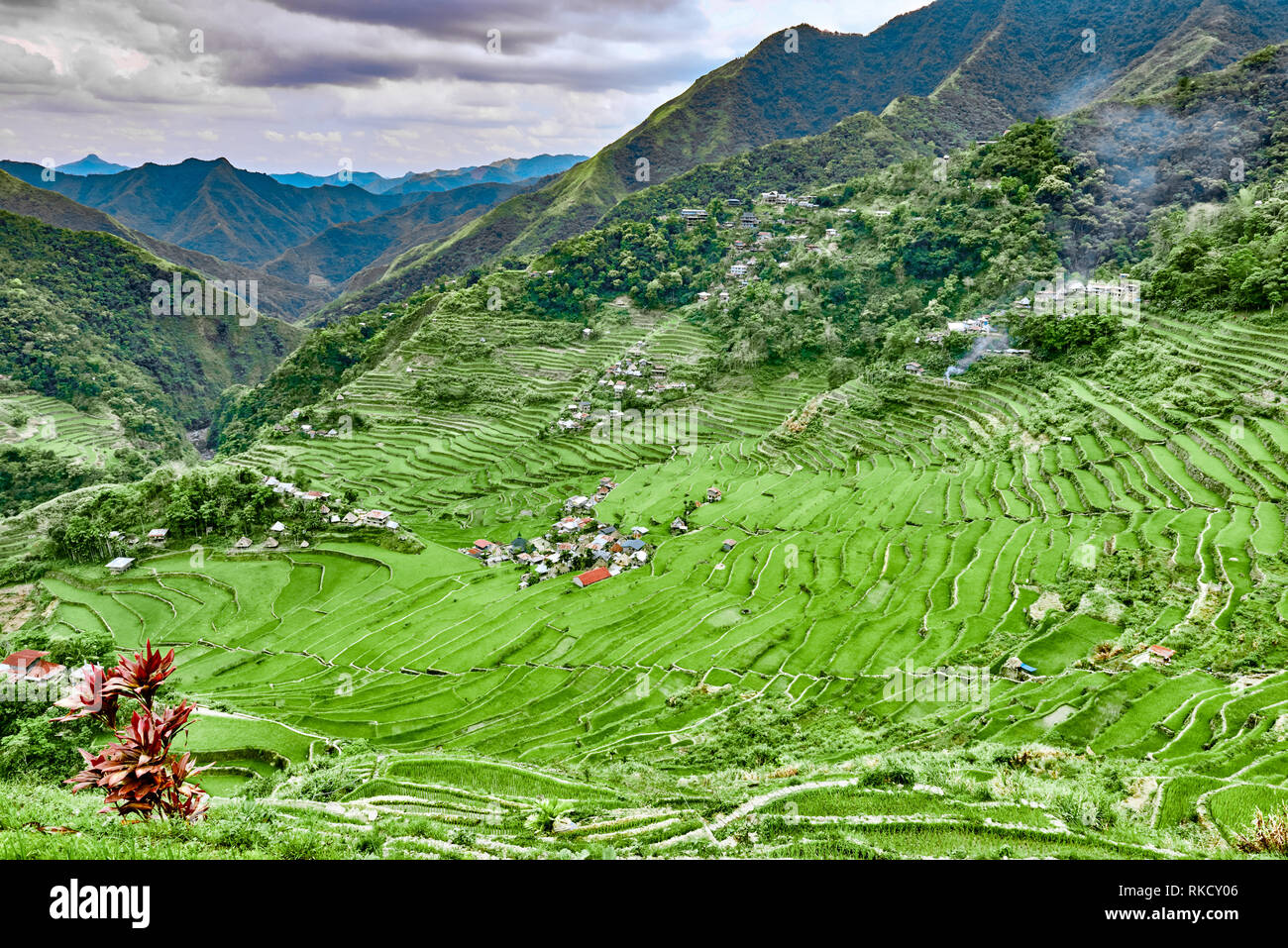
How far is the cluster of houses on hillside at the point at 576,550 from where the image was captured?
25.8m

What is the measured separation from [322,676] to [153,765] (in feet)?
54.7

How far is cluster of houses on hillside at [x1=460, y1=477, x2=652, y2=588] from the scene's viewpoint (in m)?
25.8

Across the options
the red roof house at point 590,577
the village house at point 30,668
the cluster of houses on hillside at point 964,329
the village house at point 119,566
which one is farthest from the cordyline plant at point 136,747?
the cluster of houses on hillside at point 964,329


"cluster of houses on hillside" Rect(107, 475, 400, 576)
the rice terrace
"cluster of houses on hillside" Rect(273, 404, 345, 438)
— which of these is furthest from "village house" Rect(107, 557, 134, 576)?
"cluster of houses on hillside" Rect(273, 404, 345, 438)

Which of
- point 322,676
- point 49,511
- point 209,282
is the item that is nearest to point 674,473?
point 322,676

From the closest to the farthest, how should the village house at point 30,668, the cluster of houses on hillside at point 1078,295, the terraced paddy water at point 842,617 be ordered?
the terraced paddy water at point 842,617
the village house at point 30,668
the cluster of houses on hillside at point 1078,295

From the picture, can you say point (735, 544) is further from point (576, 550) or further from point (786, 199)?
point (786, 199)

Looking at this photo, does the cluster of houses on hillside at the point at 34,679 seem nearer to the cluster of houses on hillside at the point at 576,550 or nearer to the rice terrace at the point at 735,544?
the rice terrace at the point at 735,544

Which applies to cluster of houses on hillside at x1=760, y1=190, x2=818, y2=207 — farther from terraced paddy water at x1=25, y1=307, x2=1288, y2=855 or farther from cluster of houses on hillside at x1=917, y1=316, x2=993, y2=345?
terraced paddy water at x1=25, y1=307, x2=1288, y2=855

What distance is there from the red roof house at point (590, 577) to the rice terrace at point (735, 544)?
0.47 feet

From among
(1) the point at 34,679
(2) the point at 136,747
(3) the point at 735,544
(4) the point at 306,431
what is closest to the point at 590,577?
(3) the point at 735,544

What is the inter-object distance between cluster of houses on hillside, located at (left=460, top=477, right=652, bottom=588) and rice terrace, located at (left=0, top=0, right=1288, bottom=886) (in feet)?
0.88

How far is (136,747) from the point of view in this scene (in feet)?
12.7
